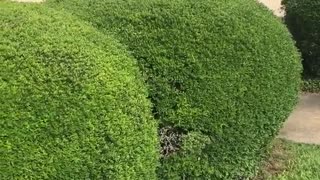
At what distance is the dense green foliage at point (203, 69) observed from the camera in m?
4.26

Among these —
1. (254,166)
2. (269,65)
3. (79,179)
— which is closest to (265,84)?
(269,65)

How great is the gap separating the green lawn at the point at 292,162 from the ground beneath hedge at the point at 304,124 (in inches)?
8.4

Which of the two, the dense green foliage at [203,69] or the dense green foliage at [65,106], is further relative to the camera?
the dense green foliage at [203,69]

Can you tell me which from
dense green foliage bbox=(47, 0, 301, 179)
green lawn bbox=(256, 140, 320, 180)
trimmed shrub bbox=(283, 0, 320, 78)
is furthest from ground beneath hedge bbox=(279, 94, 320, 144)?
dense green foliage bbox=(47, 0, 301, 179)

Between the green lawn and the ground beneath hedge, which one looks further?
the ground beneath hedge

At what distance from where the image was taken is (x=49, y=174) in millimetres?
3461

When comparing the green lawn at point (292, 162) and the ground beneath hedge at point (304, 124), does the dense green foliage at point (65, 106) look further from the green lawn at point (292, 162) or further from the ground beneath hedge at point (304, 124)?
the ground beneath hedge at point (304, 124)

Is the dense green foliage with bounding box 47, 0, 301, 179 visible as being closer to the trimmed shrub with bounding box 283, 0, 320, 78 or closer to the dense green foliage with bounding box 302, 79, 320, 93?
the trimmed shrub with bounding box 283, 0, 320, 78

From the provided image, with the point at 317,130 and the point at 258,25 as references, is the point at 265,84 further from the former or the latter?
the point at 317,130

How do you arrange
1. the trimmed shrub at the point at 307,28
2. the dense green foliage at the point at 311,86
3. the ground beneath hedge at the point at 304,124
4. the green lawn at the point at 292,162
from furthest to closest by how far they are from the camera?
the dense green foliage at the point at 311,86 → the trimmed shrub at the point at 307,28 → the ground beneath hedge at the point at 304,124 → the green lawn at the point at 292,162

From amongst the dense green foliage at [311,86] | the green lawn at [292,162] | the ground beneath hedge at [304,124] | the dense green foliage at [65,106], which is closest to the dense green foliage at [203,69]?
the dense green foliage at [65,106]

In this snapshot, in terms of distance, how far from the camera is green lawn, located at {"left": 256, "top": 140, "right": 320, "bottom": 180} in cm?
515

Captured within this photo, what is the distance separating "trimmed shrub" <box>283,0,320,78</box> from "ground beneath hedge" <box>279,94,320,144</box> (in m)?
0.61

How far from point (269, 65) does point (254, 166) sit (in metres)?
0.72
